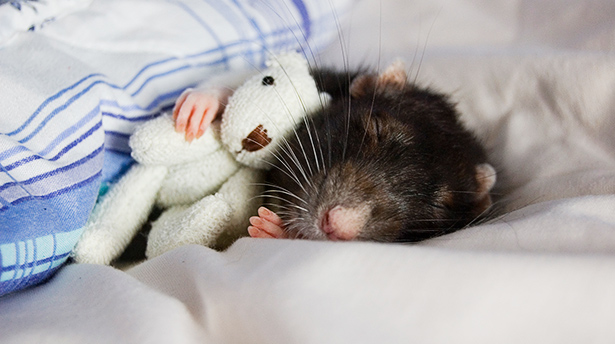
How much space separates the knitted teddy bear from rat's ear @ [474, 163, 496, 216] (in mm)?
523

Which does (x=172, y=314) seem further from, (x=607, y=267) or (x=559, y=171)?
(x=559, y=171)

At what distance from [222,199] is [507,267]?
0.69 metres

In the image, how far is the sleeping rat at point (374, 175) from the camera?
1.18 m

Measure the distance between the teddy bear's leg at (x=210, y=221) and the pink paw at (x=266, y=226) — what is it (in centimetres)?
8

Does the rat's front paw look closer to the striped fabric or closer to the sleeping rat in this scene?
the sleeping rat

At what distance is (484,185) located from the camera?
1.47 metres

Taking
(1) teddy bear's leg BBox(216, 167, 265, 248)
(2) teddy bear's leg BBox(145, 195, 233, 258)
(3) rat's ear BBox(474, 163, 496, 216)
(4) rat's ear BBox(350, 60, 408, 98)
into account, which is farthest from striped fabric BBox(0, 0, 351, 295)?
(3) rat's ear BBox(474, 163, 496, 216)

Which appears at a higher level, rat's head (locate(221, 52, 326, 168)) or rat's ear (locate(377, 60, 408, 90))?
rat's ear (locate(377, 60, 408, 90))

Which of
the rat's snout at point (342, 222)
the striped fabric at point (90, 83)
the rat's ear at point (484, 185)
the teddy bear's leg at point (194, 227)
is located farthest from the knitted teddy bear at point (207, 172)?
the rat's ear at point (484, 185)

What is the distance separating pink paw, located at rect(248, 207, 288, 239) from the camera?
1.15 meters

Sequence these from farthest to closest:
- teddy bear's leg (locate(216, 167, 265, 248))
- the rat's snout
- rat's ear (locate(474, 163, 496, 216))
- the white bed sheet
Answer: rat's ear (locate(474, 163, 496, 216)) → teddy bear's leg (locate(216, 167, 265, 248)) → the rat's snout → the white bed sheet

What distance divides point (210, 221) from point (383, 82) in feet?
2.41

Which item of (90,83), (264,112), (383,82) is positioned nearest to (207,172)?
(264,112)

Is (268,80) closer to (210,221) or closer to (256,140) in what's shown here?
(256,140)
